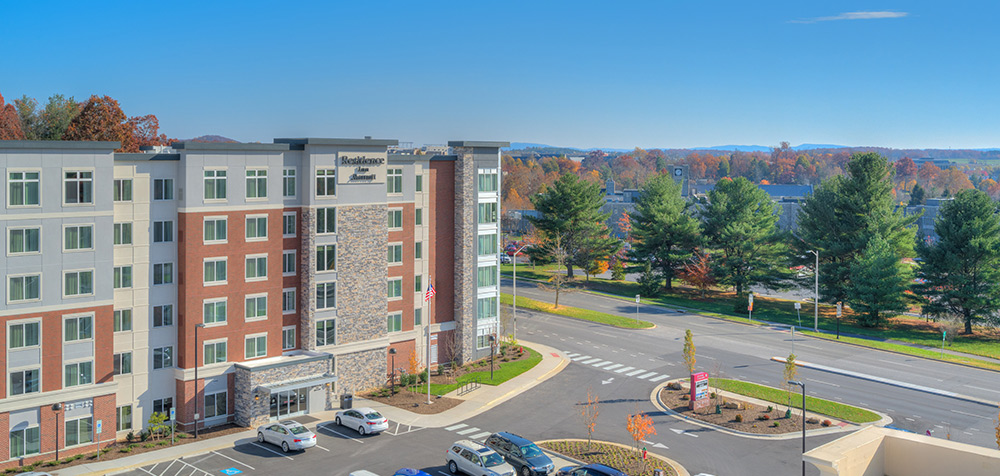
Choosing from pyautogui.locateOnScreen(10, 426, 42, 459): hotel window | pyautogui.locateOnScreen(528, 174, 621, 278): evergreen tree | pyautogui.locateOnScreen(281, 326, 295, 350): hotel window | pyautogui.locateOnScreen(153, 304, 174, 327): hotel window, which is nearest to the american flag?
pyautogui.locateOnScreen(281, 326, 295, 350): hotel window

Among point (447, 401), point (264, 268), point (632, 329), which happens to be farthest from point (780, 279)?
point (264, 268)

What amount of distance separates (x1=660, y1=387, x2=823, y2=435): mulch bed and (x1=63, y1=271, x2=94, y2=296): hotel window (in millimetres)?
32706

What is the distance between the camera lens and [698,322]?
7556cm

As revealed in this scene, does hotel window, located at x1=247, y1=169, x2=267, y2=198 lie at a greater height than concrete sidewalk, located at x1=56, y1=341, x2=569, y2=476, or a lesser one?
greater

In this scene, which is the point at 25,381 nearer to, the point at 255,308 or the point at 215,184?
the point at 255,308

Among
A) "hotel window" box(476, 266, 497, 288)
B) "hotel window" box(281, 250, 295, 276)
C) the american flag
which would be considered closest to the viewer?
"hotel window" box(281, 250, 295, 276)

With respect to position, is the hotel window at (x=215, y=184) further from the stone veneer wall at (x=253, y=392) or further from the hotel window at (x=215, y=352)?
the stone veneer wall at (x=253, y=392)

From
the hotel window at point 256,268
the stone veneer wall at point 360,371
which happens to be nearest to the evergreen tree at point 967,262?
the stone veneer wall at point 360,371

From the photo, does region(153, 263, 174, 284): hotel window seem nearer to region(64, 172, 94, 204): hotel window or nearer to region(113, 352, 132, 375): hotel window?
region(113, 352, 132, 375): hotel window

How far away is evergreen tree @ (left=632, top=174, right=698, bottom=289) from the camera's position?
9169 centimetres

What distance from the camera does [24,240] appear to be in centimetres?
3906

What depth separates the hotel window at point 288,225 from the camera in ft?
159

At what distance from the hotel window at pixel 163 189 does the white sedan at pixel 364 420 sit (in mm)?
15088

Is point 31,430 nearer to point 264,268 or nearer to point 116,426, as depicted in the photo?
point 116,426
